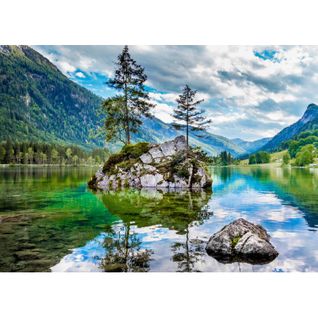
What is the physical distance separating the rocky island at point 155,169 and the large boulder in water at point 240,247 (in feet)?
87.8

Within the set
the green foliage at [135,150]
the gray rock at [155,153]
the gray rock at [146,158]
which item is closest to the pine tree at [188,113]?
the gray rock at [155,153]

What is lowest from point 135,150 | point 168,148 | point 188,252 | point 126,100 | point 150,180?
point 188,252

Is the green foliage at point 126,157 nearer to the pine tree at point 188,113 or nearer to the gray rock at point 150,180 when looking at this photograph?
the gray rock at point 150,180

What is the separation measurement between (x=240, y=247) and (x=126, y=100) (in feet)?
132

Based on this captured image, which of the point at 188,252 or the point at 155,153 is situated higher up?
the point at 155,153

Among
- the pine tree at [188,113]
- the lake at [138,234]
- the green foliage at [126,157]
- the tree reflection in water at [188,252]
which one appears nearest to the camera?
the tree reflection in water at [188,252]

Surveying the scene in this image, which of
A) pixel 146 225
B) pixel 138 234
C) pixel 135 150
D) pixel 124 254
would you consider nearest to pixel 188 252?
pixel 124 254

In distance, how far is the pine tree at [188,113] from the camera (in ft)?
148

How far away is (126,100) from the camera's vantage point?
48812 millimetres

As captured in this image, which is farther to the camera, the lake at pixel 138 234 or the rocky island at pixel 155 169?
the rocky island at pixel 155 169

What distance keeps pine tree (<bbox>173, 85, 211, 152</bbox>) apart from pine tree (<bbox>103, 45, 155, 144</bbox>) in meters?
5.87

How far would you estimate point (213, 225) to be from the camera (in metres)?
16.8

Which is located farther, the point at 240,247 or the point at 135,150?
the point at 135,150

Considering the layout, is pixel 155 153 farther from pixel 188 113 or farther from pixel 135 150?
pixel 188 113
